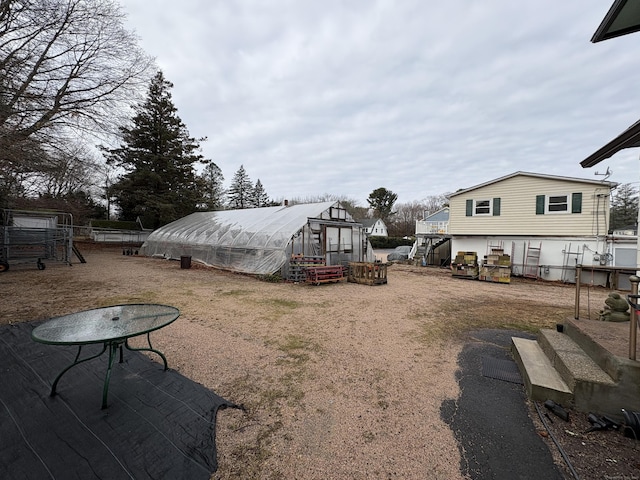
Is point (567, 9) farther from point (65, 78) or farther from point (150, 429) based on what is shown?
point (65, 78)

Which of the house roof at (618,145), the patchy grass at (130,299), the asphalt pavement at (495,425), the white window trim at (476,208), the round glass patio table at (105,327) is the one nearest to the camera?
the asphalt pavement at (495,425)

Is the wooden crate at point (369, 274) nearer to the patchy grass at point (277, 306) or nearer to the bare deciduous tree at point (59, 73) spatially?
the patchy grass at point (277, 306)

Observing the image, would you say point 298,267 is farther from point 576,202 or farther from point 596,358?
point 576,202

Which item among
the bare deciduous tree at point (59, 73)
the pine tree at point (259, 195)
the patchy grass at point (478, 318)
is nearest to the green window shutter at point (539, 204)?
the patchy grass at point (478, 318)

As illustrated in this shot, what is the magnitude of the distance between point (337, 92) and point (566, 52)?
9.08m

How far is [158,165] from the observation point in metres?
22.1

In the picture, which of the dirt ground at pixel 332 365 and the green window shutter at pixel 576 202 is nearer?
the dirt ground at pixel 332 365

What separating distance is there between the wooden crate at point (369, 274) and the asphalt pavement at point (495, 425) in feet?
20.5

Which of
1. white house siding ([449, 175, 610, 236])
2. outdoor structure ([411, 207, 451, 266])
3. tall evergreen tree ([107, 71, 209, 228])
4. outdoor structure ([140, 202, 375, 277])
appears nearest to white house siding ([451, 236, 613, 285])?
white house siding ([449, 175, 610, 236])

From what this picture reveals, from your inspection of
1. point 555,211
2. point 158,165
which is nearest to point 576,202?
point 555,211

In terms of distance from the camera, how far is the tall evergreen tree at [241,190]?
4369 centimetres

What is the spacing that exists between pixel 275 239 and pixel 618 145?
999cm

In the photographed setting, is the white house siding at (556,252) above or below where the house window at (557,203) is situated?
below

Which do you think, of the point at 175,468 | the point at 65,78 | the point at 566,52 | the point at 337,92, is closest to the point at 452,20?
the point at 566,52
